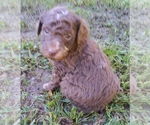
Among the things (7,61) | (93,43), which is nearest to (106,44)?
(93,43)

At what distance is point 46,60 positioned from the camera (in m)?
0.85

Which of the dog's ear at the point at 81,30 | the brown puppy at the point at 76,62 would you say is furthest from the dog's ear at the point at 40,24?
the dog's ear at the point at 81,30

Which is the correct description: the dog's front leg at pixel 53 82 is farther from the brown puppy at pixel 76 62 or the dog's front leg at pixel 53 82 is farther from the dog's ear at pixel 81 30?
the dog's ear at pixel 81 30

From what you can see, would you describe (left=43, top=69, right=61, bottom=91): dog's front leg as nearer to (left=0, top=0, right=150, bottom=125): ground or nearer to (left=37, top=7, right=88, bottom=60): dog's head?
(left=0, top=0, right=150, bottom=125): ground

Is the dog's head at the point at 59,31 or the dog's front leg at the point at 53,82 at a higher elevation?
the dog's head at the point at 59,31

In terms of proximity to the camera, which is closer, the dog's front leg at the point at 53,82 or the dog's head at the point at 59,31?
the dog's head at the point at 59,31

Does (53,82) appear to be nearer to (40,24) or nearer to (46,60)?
(46,60)

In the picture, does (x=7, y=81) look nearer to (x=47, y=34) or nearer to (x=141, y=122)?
(x=47, y=34)

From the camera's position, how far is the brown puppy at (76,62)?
679 mm

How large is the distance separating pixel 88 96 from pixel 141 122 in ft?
0.64

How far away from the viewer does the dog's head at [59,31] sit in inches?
26.4

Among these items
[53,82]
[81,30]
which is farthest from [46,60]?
[81,30]

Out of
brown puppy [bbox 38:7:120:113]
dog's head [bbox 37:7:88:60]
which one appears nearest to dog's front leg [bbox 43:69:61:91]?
brown puppy [bbox 38:7:120:113]

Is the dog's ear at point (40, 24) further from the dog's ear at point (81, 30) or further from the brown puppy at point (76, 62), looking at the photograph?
the dog's ear at point (81, 30)
